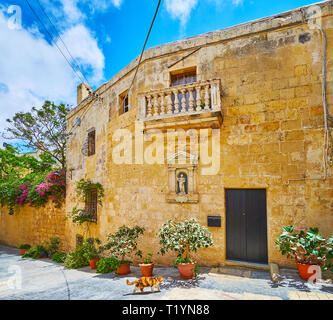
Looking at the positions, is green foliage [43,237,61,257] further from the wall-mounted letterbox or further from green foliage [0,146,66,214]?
the wall-mounted letterbox

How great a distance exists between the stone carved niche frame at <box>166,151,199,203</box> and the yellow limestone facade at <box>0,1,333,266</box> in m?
0.03

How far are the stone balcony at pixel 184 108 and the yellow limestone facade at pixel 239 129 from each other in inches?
1.1

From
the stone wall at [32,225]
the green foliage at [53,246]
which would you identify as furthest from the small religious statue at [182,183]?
the green foliage at [53,246]

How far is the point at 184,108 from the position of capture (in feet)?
18.0

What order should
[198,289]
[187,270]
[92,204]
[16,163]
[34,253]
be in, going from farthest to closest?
1. [16,163]
2. [34,253]
3. [92,204]
4. [187,270]
5. [198,289]

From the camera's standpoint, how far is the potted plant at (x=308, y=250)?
12.7 ft

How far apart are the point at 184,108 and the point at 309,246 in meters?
3.93

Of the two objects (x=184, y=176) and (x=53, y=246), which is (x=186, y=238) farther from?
(x=53, y=246)

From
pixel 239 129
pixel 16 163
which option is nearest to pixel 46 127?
pixel 16 163

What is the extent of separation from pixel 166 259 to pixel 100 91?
7028mm

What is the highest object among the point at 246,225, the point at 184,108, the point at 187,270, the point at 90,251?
the point at 184,108
